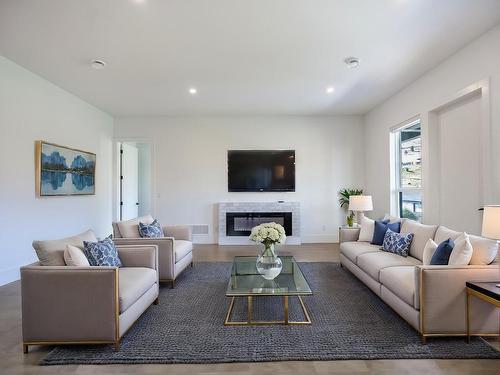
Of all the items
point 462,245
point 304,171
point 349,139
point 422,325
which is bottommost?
point 422,325

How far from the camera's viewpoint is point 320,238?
6.36 m

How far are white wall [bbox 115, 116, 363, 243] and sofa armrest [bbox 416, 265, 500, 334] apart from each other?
411 cm

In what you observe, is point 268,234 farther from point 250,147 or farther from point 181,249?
point 250,147

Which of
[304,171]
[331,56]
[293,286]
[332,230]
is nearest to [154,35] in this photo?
[331,56]

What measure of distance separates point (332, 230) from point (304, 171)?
4.90 feet

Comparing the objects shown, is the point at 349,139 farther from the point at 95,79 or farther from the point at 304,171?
the point at 95,79

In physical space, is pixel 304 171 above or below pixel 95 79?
below

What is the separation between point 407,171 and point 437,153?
929mm

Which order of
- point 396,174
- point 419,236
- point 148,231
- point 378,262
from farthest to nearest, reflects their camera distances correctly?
point 396,174
point 148,231
point 419,236
point 378,262

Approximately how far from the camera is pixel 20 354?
2.13 metres

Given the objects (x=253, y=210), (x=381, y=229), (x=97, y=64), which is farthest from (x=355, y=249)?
(x=97, y=64)

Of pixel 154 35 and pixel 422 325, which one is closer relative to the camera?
pixel 422 325

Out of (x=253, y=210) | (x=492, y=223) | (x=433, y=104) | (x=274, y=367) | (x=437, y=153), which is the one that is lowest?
(x=274, y=367)

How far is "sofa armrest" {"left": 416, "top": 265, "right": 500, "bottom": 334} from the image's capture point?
2.23 metres
